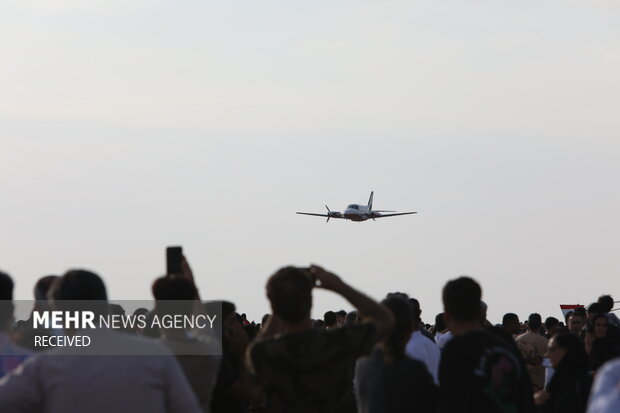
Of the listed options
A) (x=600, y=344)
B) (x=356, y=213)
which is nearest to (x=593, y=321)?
(x=600, y=344)

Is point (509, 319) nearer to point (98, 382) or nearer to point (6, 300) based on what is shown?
point (6, 300)

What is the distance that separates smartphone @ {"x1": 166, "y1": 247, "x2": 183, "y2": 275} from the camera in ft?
20.3

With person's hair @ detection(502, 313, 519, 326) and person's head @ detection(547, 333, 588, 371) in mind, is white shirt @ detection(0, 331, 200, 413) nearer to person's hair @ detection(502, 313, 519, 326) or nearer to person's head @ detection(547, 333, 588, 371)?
person's head @ detection(547, 333, 588, 371)

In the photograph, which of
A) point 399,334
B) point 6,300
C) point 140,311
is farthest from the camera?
point 140,311

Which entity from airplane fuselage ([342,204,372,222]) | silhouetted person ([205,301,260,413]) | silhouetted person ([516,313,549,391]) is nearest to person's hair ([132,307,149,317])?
silhouetted person ([205,301,260,413])

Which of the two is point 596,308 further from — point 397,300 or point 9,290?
point 9,290

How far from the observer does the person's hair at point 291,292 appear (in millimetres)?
5570

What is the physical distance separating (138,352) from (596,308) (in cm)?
982

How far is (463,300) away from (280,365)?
1.14 meters

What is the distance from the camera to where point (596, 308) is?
13727 mm

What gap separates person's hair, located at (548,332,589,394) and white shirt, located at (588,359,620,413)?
4.30m

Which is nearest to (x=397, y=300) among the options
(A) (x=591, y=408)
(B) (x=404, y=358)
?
(B) (x=404, y=358)

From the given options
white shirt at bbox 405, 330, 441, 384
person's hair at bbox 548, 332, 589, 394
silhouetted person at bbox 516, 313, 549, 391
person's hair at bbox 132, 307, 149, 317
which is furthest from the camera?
silhouetted person at bbox 516, 313, 549, 391

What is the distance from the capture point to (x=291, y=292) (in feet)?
18.3
